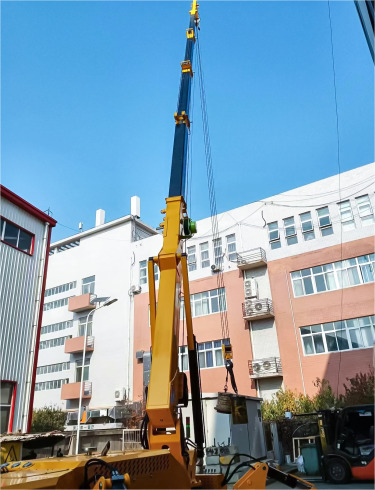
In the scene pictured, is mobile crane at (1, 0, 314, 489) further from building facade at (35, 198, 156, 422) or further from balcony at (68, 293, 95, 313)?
balcony at (68, 293, 95, 313)

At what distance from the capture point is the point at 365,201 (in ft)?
75.8

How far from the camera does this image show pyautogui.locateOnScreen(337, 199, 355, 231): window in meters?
23.4

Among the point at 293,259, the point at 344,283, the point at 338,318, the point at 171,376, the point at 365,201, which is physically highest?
the point at 365,201

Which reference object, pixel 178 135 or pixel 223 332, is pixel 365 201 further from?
pixel 178 135

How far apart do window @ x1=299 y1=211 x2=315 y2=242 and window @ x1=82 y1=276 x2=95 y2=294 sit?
62.7 feet

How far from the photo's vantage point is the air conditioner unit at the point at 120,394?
92.6ft

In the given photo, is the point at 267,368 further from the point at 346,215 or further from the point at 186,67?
the point at 186,67

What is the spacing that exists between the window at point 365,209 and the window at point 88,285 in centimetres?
2262

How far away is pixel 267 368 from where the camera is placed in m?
22.6

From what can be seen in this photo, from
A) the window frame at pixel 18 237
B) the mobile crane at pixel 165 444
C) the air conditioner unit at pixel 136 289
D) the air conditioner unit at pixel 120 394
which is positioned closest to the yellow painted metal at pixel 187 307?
the mobile crane at pixel 165 444

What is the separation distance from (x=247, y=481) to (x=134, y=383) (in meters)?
24.5

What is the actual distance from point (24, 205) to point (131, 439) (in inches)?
524

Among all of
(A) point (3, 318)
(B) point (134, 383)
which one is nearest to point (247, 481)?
(A) point (3, 318)

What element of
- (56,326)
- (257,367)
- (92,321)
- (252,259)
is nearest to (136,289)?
(92,321)
